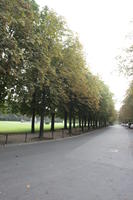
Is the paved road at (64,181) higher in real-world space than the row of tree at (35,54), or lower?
lower

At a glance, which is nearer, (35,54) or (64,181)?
(64,181)

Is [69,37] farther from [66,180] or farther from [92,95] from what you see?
[66,180]

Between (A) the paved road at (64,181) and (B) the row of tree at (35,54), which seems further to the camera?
(B) the row of tree at (35,54)

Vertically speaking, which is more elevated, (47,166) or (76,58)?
(76,58)

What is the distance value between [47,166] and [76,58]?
13306 millimetres

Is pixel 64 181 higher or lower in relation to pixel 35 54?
lower

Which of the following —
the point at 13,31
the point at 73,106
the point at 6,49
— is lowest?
the point at 73,106

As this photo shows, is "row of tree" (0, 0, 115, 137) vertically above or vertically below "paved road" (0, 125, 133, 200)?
above

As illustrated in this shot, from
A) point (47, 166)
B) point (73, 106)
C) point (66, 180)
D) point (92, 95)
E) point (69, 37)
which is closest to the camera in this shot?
point (66, 180)

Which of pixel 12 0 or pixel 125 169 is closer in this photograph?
pixel 125 169

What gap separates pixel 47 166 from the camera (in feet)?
23.1

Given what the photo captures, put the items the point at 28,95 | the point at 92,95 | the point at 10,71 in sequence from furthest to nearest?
the point at 92,95, the point at 28,95, the point at 10,71

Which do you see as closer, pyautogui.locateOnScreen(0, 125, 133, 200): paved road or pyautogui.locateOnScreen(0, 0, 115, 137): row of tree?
pyautogui.locateOnScreen(0, 125, 133, 200): paved road

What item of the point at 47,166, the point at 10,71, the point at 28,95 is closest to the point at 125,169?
the point at 47,166
